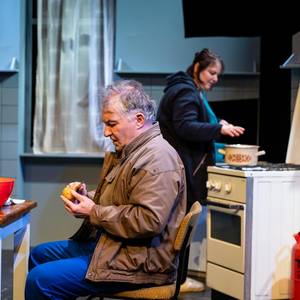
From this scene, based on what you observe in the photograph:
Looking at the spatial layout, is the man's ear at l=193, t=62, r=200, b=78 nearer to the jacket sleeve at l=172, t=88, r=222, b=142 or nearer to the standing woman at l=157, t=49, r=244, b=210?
the standing woman at l=157, t=49, r=244, b=210

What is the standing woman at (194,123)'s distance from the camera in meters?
3.76

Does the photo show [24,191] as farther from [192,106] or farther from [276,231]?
[276,231]

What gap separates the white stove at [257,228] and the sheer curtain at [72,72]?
1.75m

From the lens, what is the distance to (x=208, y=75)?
12.7ft

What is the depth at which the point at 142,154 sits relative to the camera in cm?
236

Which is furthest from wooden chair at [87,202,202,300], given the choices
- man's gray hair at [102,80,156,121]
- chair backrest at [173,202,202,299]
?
man's gray hair at [102,80,156,121]

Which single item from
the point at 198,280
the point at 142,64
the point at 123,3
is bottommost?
the point at 198,280

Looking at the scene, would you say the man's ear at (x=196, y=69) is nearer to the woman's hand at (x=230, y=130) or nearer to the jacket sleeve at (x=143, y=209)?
the woman's hand at (x=230, y=130)

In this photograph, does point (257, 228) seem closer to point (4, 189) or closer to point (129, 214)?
point (129, 214)

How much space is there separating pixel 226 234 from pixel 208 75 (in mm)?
984

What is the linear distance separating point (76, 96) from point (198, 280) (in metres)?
1.76

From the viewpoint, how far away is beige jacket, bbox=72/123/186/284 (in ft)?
7.39

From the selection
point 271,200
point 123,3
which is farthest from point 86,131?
point 271,200

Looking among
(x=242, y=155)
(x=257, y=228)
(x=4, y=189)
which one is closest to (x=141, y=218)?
(x=4, y=189)
